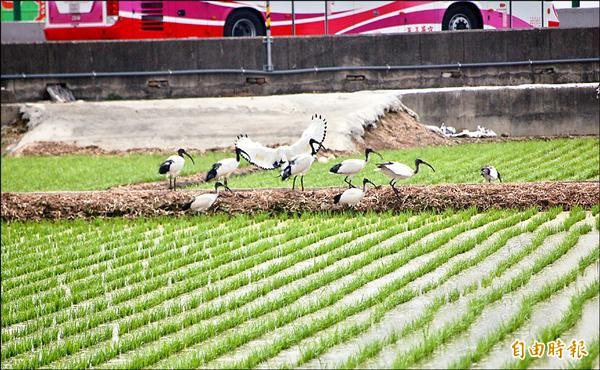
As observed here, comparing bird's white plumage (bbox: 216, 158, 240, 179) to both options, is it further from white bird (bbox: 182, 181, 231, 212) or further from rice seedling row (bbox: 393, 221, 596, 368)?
rice seedling row (bbox: 393, 221, 596, 368)

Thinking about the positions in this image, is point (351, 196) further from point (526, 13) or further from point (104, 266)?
point (526, 13)

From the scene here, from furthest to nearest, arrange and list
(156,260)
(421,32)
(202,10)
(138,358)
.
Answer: (202,10) → (421,32) → (156,260) → (138,358)

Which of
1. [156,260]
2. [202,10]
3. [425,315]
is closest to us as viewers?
[425,315]

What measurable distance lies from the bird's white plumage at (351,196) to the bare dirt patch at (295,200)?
40 cm

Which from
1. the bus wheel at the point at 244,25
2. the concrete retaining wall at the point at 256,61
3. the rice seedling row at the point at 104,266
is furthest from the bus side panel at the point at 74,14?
the rice seedling row at the point at 104,266

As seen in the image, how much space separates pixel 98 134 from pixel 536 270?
17021 mm

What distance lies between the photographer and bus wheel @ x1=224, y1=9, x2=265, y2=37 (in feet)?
107

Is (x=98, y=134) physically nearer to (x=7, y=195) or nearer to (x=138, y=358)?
(x=7, y=195)

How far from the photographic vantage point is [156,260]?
1374 cm

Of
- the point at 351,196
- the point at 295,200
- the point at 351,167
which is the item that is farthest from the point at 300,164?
the point at 351,196

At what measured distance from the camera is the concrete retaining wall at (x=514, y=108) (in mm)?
28125

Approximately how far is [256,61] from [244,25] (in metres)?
3.72

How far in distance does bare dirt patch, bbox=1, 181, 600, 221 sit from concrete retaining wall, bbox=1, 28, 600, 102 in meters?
12.1

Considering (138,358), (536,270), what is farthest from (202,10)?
(138,358)
